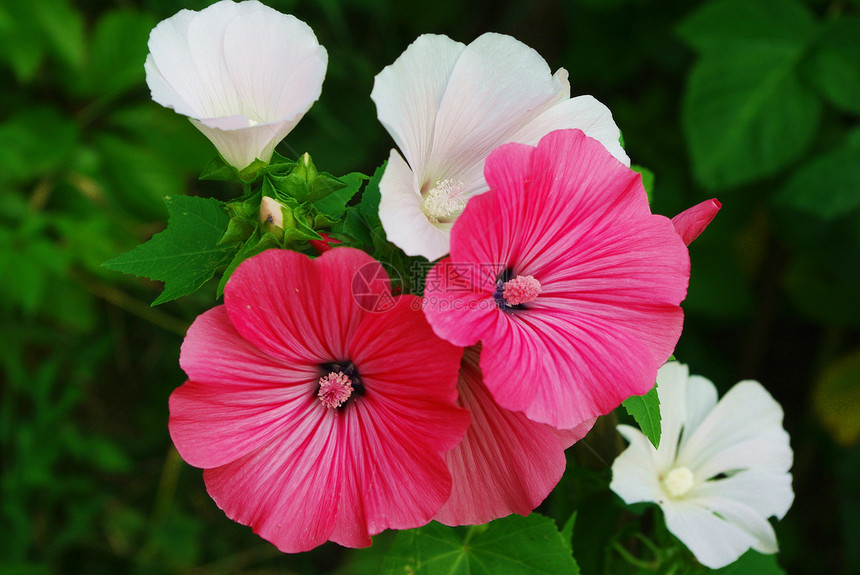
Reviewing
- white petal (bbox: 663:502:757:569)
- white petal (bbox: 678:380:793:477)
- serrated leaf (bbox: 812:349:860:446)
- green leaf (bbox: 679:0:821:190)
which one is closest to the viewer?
white petal (bbox: 663:502:757:569)

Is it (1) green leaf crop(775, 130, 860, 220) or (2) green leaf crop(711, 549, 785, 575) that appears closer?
(2) green leaf crop(711, 549, 785, 575)

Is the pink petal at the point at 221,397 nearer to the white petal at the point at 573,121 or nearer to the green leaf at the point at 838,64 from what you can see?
the white petal at the point at 573,121

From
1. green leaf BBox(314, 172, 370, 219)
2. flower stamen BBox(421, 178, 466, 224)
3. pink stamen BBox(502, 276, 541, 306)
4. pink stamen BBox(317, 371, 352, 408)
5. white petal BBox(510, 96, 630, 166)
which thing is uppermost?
white petal BBox(510, 96, 630, 166)

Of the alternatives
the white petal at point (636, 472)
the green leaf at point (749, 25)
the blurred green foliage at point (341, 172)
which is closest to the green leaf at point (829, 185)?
the blurred green foliage at point (341, 172)

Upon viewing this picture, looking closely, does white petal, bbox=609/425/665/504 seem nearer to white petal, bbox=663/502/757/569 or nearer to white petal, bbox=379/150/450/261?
white petal, bbox=663/502/757/569

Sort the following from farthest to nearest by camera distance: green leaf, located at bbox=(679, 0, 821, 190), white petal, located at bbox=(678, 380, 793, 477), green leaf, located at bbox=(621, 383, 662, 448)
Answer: green leaf, located at bbox=(679, 0, 821, 190) → white petal, located at bbox=(678, 380, 793, 477) → green leaf, located at bbox=(621, 383, 662, 448)

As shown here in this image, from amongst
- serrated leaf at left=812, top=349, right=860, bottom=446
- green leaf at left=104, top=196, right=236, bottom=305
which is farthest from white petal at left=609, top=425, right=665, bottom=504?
serrated leaf at left=812, top=349, right=860, bottom=446

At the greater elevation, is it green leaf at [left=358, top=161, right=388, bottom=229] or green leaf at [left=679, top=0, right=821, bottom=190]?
green leaf at [left=358, top=161, right=388, bottom=229]

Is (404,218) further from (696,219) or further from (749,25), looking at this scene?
(749,25)
